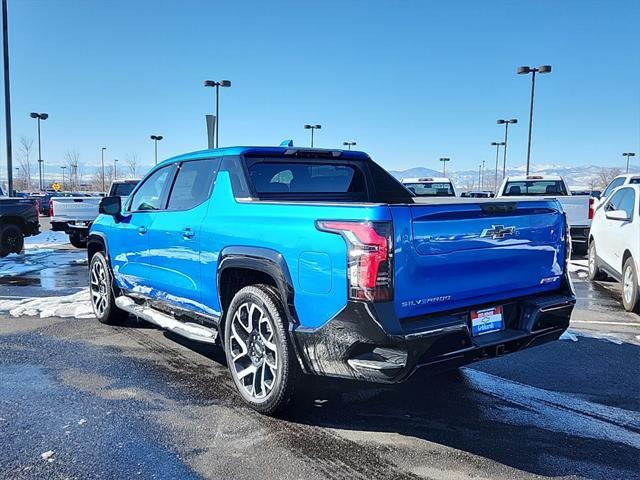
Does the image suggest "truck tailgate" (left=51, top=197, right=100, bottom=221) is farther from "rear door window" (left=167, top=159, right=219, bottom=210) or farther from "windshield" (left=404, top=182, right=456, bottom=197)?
"rear door window" (left=167, top=159, right=219, bottom=210)

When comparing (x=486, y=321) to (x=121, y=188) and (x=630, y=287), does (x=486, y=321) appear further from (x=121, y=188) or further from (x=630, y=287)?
(x=121, y=188)

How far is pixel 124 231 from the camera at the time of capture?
19.0 feet

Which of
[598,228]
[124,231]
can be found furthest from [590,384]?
[598,228]

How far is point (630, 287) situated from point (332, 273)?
5681mm

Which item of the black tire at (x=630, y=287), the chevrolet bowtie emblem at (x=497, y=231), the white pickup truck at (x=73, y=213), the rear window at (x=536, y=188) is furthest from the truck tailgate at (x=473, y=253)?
the white pickup truck at (x=73, y=213)

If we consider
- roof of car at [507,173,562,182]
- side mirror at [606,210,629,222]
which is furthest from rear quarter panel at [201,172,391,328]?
roof of car at [507,173,562,182]

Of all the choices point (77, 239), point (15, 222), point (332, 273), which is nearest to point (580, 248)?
point (332, 273)

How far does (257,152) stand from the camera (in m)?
4.64

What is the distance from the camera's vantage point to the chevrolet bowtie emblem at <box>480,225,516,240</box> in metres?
3.51

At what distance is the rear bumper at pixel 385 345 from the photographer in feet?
10.2

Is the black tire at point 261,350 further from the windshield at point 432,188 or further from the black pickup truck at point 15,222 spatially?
the windshield at point 432,188

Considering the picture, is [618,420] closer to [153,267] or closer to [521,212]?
[521,212]

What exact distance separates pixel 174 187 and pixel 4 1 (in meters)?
17.4

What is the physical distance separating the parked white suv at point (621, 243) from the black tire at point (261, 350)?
5.26 metres
